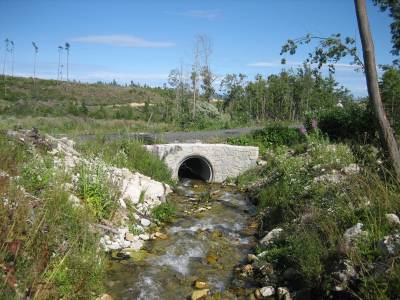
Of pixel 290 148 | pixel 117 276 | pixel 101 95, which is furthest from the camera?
pixel 101 95

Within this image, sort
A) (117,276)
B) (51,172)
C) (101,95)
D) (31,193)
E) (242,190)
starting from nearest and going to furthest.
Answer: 1. (117,276)
2. (31,193)
3. (51,172)
4. (242,190)
5. (101,95)

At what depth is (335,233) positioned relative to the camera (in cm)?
544

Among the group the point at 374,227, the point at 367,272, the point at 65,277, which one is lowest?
the point at 65,277

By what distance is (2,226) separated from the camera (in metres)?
4.26

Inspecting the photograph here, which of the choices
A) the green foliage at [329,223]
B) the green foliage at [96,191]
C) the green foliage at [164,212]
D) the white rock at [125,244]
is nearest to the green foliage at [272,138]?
the green foliage at [329,223]

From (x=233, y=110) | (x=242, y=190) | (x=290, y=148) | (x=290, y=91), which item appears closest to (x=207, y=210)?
(x=242, y=190)

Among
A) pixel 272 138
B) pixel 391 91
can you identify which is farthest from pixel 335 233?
pixel 391 91

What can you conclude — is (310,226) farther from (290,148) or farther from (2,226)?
(290,148)

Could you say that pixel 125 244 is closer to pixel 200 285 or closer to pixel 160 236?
pixel 160 236

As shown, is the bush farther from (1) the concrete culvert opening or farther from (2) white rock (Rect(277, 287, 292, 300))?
(2) white rock (Rect(277, 287, 292, 300))

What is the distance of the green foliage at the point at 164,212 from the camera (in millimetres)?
8891

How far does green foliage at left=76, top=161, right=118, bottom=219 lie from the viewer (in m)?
7.51

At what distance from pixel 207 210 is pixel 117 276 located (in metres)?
4.07

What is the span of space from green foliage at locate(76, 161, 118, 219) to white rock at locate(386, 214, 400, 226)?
472 centimetres
